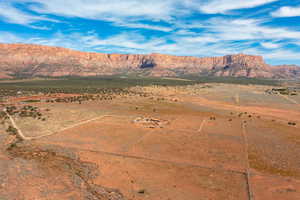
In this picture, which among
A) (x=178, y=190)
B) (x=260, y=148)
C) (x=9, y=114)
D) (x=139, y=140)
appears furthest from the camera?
(x=9, y=114)

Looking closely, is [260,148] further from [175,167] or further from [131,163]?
[131,163]

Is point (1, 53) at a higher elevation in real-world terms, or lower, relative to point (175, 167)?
higher

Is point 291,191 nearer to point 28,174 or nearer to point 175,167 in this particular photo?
point 175,167

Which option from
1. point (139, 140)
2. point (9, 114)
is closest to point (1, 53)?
point (9, 114)

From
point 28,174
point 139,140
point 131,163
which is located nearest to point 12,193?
point 28,174

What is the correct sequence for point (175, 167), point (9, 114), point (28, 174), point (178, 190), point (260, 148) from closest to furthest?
1. point (178, 190)
2. point (28, 174)
3. point (175, 167)
4. point (260, 148)
5. point (9, 114)

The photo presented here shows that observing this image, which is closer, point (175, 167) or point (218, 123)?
point (175, 167)
